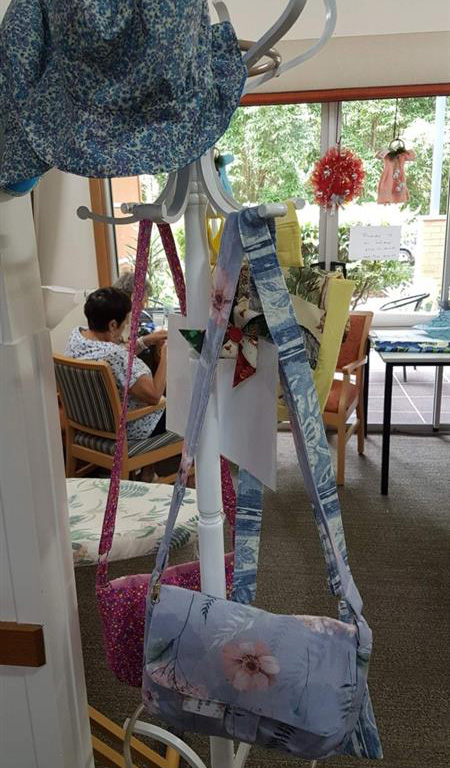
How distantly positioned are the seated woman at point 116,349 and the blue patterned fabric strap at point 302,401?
1731mm

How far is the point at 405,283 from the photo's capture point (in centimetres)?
491

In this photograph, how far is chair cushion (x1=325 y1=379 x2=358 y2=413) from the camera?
302 centimetres

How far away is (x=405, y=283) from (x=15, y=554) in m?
4.55

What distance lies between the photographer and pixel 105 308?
2.52 metres

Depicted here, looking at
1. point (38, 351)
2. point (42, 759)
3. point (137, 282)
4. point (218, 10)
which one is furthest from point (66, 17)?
point (42, 759)

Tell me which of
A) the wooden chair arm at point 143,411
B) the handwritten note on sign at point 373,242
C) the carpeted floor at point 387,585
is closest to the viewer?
the carpeted floor at point 387,585

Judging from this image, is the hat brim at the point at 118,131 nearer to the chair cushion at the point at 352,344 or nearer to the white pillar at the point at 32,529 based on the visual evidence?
the white pillar at the point at 32,529

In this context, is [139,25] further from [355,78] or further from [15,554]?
[355,78]

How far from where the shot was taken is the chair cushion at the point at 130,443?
2.52 m

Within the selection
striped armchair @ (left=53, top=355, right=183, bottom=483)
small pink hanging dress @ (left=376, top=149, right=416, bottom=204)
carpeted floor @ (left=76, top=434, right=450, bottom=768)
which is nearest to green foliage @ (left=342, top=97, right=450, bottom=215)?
small pink hanging dress @ (left=376, top=149, right=416, bottom=204)

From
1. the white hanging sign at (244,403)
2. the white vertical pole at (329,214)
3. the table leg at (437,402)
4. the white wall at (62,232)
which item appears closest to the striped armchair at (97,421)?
the white wall at (62,232)

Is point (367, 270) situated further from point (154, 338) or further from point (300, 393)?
point (300, 393)

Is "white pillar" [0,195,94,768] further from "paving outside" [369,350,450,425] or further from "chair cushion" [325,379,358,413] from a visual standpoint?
"paving outside" [369,350,450,425]

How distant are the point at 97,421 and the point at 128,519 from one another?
3.74ft
